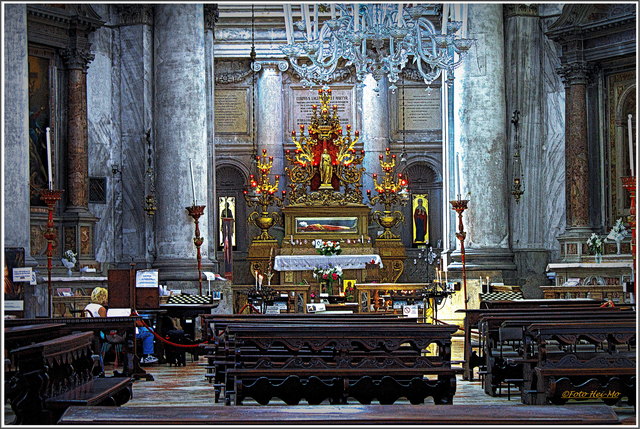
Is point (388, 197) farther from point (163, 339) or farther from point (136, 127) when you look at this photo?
point (163, 339)

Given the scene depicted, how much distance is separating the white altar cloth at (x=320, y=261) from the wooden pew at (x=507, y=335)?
39.6ft

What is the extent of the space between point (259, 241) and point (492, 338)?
14968 millimetres

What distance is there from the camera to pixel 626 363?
31.3 ft

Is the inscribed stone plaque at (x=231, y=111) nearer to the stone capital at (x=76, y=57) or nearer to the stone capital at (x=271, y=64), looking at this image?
the stone capital at (x=271, y=64)

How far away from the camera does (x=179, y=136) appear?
19.9 metres

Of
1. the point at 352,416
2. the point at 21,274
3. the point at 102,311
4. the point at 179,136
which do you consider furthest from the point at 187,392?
the point at 179,136

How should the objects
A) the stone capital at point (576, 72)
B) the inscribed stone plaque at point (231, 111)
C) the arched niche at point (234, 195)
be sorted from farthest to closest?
the inscribed stone plaque at point (231, 111)
the arched niche at point (234, 195)
the stone capital at point (576, 72)

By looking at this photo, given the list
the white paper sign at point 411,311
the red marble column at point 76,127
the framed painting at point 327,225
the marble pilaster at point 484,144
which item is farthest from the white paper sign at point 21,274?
the framed painting at point 327,225

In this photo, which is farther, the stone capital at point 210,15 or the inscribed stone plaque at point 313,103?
the inscribed stone plaque at point 313,103

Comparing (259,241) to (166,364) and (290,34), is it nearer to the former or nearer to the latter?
(290,34)

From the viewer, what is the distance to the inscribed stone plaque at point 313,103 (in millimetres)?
29219

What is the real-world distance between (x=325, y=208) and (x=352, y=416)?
67.1 feet

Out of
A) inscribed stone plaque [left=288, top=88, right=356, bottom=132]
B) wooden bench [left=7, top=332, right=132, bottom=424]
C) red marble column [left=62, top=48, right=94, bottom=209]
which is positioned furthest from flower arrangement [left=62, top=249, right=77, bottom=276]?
wooden bench [left=7, top=332, right=132, bottom=424]

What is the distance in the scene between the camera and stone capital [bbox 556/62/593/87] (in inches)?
833
